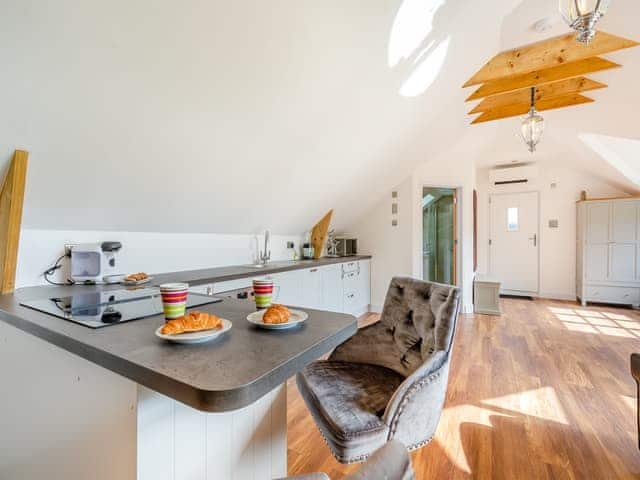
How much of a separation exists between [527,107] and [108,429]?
4561 millimetres

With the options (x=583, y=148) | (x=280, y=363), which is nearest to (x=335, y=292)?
(x=280, y=363)

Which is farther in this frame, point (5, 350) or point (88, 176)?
point (88, 176)

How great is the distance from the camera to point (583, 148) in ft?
13.8

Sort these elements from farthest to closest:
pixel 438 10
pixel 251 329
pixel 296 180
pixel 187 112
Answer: pixel 296 180 < pixel 438 10 < pixel 187 112 < pixel 251 329

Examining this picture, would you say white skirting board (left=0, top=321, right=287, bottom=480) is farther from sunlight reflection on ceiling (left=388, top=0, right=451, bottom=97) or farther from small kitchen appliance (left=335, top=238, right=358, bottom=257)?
small kitchen appliance (left=335, top=238, right=358, bottom=257)

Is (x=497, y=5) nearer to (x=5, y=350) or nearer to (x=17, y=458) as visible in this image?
(x=5, y=350)

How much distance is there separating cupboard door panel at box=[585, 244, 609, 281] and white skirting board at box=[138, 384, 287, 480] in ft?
18.4

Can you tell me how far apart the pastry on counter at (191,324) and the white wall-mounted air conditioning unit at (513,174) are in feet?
19.6

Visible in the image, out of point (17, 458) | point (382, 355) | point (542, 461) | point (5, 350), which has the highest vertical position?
point (5, 350)

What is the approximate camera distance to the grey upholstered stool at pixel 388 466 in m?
0.37

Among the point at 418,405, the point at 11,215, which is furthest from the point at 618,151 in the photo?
the point at 11,215

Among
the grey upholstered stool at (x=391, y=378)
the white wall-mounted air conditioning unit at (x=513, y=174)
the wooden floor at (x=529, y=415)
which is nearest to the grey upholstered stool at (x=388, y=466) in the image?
the grey upholstered stool at (x=391, y=378)

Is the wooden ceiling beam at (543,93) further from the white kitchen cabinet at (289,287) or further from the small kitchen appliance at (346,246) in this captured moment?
the white kitchen cabinet at (289,287)

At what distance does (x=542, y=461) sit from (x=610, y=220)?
4606 millimetres
